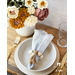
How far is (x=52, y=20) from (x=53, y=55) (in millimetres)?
348

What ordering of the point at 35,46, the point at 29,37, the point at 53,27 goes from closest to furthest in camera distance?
the point at 35,46 → the point at 29,37 → the point at 53,27

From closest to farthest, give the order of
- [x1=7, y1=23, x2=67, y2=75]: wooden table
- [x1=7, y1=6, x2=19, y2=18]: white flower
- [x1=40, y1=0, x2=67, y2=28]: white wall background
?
[x1=7, y1=6, x2=19, y2=18]: white flower < [x1=7, y1=23, x2=67, y2=75]: wooden table < [x1=40, y1=0, x2=67, y2=28]: white wall background

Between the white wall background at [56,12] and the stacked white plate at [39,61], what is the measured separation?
0.86 ft

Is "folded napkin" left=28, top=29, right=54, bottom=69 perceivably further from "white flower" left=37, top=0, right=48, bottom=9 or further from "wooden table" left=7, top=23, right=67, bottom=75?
"white flower" left=37, top=0, right=48, bottom=9

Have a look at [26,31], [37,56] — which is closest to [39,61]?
[37,56]

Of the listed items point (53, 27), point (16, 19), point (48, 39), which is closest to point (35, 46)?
point (48, 39)

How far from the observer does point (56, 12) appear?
93cm

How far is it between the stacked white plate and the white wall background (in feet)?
0.86

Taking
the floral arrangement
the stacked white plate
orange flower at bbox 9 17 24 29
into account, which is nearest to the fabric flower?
the floral arrangement

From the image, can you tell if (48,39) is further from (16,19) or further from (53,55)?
(16,19)

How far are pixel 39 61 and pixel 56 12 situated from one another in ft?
1.39

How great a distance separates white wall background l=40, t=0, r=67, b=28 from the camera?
87 centimetres

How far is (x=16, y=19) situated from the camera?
700 mm

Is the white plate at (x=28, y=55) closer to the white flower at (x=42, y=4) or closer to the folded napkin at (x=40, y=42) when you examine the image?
the folded napkin at (x=40, y=42)
